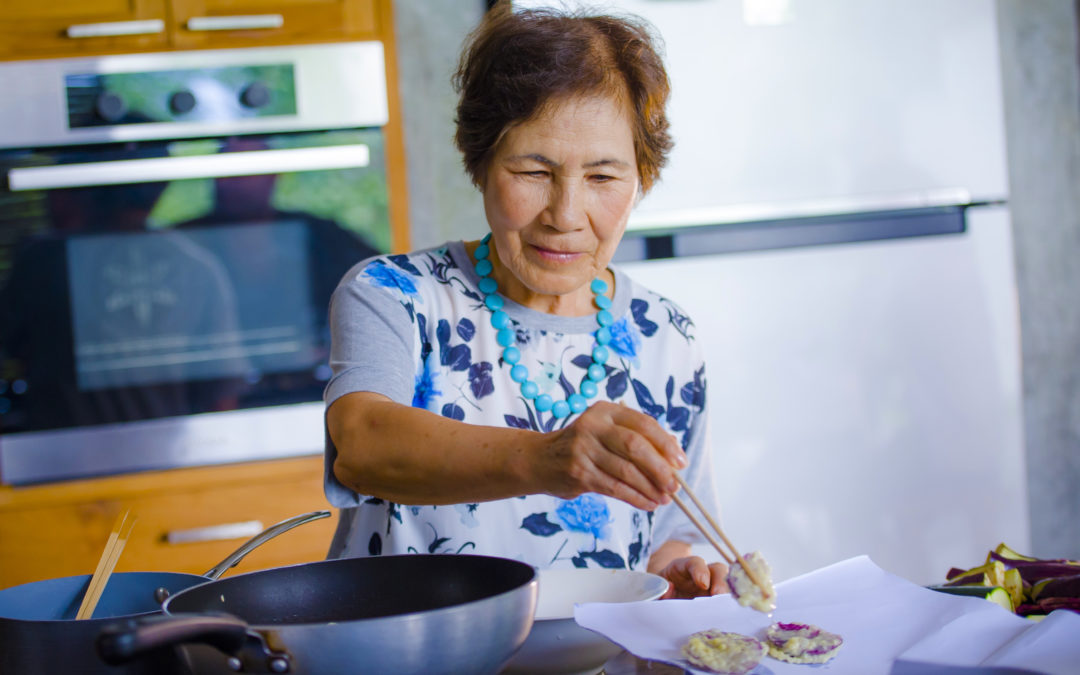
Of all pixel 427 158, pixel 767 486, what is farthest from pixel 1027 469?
pixel 427 158

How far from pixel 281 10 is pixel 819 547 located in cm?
164

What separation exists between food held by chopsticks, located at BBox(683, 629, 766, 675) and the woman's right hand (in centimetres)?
12

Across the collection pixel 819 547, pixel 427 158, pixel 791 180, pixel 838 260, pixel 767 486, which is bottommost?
pixel 819 547

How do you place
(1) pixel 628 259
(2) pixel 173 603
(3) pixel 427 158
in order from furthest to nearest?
1. (3) pixel 427 158
2. (1) pixel 628 259
3. (2) pixel 173 603

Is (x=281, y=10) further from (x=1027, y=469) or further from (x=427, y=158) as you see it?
(x=1027, y=469)

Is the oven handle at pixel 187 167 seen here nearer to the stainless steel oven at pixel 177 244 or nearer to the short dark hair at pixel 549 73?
the stainless steel oven at pixel 177 244

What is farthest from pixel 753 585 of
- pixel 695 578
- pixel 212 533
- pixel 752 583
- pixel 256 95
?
pixel 256 95

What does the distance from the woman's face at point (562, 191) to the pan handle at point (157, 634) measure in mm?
724

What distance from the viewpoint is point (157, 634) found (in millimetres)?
458

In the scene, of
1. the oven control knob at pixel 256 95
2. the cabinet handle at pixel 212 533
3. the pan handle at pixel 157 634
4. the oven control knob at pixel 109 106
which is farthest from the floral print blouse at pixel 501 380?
the oven control knob at pixel 109 106

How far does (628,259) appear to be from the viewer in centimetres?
198

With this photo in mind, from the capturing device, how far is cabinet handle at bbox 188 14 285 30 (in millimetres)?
1984

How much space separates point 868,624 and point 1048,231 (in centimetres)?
188

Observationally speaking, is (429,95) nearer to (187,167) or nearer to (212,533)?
(187,167)
